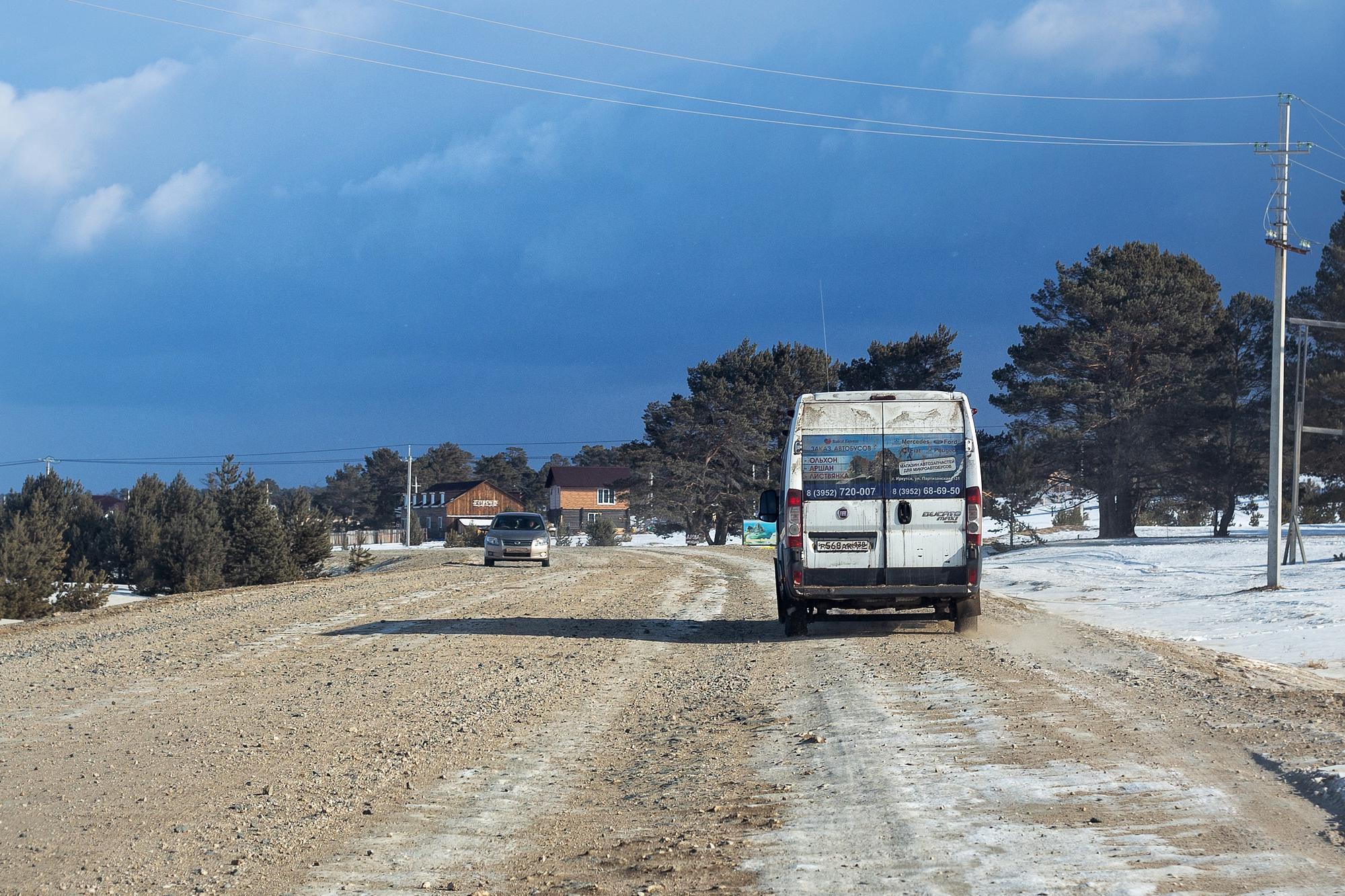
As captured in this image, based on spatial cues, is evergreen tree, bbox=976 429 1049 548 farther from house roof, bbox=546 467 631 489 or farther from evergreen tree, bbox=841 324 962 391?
house roof, bbox=546 467 631 489

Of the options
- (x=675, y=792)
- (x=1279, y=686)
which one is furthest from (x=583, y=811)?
(x=1279, y=686)

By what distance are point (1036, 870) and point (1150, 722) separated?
4.04 meters

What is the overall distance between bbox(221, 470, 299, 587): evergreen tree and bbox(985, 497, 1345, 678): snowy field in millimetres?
21739

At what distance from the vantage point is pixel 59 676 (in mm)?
12133

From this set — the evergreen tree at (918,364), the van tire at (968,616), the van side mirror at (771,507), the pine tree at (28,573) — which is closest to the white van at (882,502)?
the van tire at (968,616)

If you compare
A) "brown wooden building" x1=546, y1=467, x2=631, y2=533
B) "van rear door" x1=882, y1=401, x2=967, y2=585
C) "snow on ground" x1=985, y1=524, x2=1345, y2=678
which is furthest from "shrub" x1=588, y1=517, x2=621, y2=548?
"van rear door" x1=882, y1=401, x2=967, y2=585

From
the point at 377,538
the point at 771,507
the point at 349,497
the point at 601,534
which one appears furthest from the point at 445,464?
the point at 771,507

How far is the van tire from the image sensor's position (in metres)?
14.7

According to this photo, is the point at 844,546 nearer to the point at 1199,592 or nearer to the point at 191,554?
the point at 1199,592

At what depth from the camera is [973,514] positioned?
45.5 ft

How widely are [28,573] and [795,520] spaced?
65.3 feet

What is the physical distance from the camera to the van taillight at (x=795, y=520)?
14055 millimetres

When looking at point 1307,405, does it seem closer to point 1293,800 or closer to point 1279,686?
point 1279,686

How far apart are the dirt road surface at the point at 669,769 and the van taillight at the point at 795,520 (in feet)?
4.34
